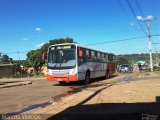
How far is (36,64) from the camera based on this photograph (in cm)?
7169

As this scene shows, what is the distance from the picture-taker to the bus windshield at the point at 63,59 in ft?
74.2

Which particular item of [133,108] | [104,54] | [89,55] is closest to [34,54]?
[104,54]

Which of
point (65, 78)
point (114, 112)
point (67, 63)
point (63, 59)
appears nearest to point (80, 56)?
point (67, 63)

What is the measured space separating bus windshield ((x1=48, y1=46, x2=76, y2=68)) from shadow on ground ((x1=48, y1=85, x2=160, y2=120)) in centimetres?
1111

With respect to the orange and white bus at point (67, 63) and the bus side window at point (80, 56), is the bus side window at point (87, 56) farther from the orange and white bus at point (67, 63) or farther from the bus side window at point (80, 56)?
the bus side window at point (80, 56)

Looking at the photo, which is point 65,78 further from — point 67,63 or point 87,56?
point 87,56

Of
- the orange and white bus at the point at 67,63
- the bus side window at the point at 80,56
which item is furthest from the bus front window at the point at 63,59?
the bus side window at the point at 80,56

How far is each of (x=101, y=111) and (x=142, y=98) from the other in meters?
3.10

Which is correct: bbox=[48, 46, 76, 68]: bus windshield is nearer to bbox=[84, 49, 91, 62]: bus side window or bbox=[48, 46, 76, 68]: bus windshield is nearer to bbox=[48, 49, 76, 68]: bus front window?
bbox=[48, 49, 76, 68]: bus front window

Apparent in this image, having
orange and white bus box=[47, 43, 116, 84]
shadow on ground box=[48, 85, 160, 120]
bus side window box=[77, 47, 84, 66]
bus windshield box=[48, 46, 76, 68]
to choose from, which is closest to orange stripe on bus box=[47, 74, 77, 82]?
orange and white bus box=[47, 43, 116, 84]

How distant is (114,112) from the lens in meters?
9.70

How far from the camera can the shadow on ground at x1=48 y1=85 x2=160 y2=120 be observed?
880cm

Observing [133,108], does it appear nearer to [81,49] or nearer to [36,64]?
[81,49]

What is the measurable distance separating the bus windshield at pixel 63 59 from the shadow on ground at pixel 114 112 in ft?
36.5
